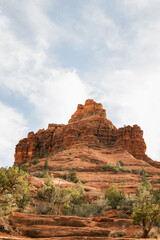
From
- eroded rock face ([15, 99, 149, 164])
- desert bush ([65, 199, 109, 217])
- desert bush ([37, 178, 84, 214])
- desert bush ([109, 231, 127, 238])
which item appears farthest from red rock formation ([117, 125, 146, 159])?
desert bush ([109, 231, 127, 238])

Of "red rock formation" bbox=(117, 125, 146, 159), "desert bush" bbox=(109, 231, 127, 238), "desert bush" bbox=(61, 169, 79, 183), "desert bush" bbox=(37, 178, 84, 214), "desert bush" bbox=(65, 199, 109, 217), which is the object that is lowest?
"desert bush" bbox=(109, 231, 127, 238)

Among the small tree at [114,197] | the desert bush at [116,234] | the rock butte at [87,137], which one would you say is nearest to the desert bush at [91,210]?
the small tree at [114,197]

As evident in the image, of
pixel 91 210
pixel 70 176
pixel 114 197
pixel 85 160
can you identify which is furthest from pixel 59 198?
pixel 85 160

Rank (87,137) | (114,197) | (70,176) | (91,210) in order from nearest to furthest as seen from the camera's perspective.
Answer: (91,210) → (114,197) → (70,176) → (87,137)

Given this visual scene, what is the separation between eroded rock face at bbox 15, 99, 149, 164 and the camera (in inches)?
3563

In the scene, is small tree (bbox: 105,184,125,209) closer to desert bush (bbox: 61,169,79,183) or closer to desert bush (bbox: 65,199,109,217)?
desert bush (bbox: 65,199,109,217)

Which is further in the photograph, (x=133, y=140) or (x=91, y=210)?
(x=133, y=140)

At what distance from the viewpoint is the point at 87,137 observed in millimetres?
91125

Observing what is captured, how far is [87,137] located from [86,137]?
0.45 meters

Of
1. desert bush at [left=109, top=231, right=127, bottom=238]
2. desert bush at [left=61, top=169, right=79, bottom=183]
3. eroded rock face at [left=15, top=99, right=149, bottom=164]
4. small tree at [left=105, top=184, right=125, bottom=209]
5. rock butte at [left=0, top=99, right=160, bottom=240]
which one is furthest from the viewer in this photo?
eroded rock face at [left=15, top=99, right=149, bottom=164]

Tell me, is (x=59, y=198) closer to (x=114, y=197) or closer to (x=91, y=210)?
(x=91, y=210)

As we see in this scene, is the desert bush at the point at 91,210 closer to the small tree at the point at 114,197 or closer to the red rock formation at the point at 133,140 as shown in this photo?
the small tree at the point at 114,197

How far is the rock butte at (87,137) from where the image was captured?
90.2 m

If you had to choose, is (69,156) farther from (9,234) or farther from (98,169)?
(9,234)
